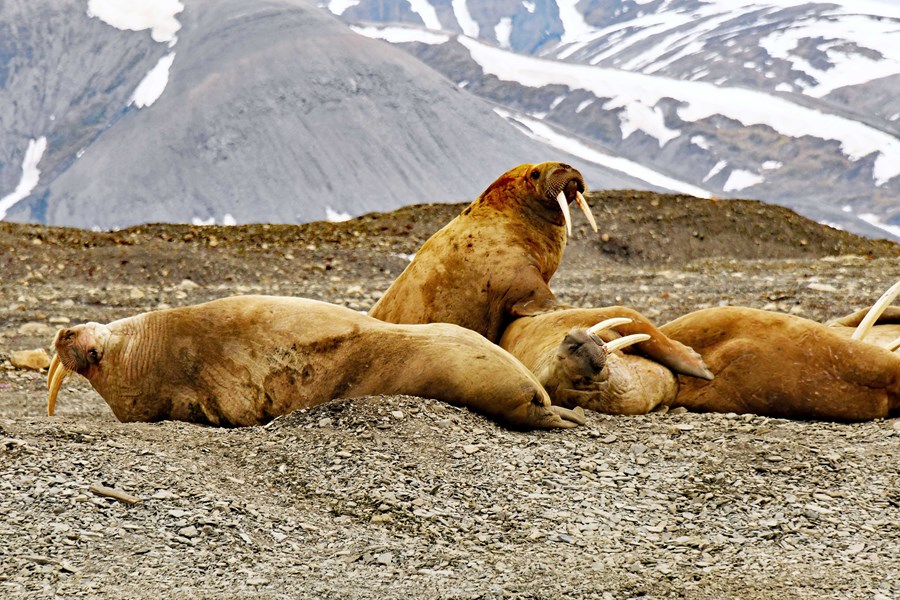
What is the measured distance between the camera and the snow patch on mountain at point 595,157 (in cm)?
10138

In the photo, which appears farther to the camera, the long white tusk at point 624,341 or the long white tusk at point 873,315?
the long white tusk at point 873,315

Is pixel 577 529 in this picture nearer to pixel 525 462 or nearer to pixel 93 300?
pixel 525 462

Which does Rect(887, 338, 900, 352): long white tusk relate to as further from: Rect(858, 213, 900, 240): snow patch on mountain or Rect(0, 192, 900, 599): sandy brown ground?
Rect(858, 213, 900, 240): snow patch on mountain

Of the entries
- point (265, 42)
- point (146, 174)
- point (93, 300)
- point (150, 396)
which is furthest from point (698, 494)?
point (265, 42)

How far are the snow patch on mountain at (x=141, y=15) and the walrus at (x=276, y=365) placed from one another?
91535 millimetres

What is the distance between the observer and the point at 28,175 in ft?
267

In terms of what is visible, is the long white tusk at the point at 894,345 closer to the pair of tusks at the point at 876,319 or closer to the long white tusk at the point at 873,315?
the pair of tusks at the point at 876,319

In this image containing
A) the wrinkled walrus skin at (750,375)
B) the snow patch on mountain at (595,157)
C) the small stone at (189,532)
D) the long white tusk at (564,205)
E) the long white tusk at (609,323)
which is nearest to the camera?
the small stone at (189,532)

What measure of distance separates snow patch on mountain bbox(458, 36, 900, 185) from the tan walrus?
116 m

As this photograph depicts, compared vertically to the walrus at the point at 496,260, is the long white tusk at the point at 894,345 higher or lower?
lower

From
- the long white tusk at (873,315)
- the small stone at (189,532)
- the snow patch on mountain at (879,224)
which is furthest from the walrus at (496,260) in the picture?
the snow patch on mountain at (879,224)

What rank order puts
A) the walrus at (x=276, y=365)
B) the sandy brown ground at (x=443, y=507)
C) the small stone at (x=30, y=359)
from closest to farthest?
the sandy brown ground at (x=443, y=507), the walrus at (x=276, y=365), the small stone at (x=30, y=359)

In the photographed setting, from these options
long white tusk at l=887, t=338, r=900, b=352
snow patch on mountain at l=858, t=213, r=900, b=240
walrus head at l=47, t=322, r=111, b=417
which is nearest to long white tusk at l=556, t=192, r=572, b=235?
long white tusk at l=887, t=338, r=900, b=352

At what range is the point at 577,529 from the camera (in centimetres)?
447
